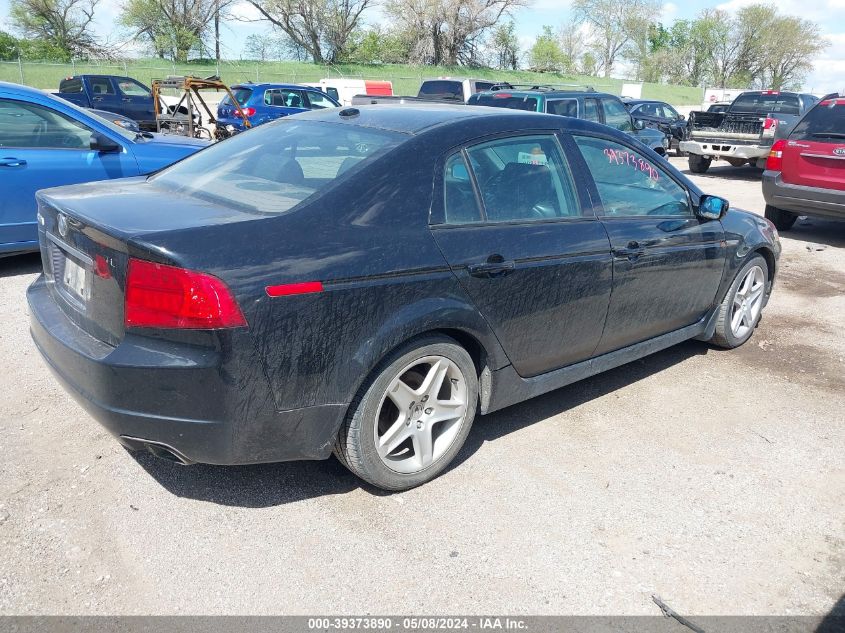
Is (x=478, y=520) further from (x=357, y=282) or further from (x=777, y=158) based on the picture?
(x=777, y=158)

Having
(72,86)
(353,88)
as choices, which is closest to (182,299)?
(72,86)

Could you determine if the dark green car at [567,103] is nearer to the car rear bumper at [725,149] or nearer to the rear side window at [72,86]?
the car rear bumper at [725,149]

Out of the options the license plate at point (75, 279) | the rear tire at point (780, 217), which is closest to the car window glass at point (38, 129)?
the license plate at point (75, 279)

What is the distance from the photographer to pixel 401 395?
10.4 ft

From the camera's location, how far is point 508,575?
281cm

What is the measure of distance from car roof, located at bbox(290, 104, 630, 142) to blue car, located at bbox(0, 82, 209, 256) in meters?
3.17

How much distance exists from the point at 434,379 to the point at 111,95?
21816mm

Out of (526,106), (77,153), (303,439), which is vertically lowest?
(303,439)

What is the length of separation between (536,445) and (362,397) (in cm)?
123

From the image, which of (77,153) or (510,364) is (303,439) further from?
(77,153)

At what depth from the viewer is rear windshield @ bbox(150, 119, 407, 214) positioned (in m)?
3.16

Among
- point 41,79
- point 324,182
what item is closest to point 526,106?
point 324,182

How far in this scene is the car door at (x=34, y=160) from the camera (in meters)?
6.26

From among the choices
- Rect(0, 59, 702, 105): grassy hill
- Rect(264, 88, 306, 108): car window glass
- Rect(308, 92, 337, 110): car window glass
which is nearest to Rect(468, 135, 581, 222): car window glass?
Rect(264, 88, 306, 108): car window glass
